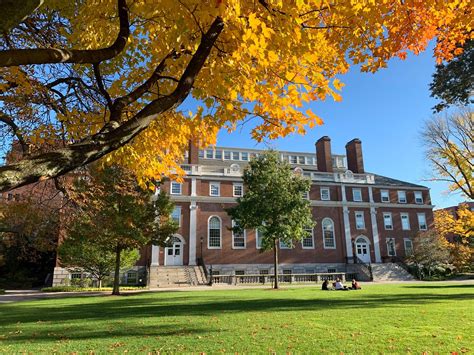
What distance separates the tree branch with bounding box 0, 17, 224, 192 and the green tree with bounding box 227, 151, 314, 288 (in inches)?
836

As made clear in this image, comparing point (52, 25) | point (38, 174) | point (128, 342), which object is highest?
point (52, 25)

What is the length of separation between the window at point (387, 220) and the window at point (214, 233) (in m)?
20.8

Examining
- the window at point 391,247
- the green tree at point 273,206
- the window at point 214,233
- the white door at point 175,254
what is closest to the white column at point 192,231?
the white door at point 175,254

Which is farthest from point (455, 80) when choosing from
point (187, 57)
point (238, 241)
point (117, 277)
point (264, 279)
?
point (238, 241)

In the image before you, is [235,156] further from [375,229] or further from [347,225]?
[375,229]

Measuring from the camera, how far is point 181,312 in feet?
37.0

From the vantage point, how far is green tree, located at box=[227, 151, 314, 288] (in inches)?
1001

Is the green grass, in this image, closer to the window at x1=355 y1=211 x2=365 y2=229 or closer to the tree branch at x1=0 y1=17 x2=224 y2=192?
the tree branch at x1=0 y1=17 x2=224 y2=192

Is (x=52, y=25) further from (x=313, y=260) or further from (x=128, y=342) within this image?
(x=313, y=260)

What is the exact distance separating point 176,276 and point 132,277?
4.72 meters

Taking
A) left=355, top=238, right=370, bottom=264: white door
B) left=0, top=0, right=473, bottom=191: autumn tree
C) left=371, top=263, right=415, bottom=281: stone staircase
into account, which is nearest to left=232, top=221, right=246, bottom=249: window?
left=355, top=238, right=370, bottom=264: white door

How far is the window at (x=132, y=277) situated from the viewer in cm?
3444

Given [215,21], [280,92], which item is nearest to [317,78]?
[280,92]

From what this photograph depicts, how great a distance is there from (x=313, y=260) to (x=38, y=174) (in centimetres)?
3978
